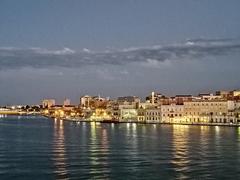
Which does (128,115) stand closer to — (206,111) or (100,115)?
(100,115)

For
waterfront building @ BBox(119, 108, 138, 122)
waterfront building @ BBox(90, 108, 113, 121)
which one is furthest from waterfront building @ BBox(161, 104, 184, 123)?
waterfront building @ BBox(90, 108, 113, 121)

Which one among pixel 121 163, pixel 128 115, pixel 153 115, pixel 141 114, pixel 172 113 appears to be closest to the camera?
pixel 121 163

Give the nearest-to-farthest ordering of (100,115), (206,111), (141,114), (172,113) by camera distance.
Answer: (206,111)
(172,113)
(141,114)
(100,115)

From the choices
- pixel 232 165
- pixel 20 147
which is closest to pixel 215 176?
pixel 232 165

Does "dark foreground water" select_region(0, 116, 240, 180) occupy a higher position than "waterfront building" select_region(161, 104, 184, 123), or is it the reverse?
"waterfront building" select_region(161, 104, 184, 123)

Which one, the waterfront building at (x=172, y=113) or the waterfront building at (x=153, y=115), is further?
the waterfront building at (x=153, y=115)

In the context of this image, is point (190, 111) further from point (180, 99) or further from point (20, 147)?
point (20, 147)

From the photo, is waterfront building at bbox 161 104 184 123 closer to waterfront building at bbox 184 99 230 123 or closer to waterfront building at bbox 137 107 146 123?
waterfront building at bbox 184 99 230 123

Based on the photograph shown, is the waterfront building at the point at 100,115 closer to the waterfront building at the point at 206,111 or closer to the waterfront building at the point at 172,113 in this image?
the waterfront building at the point at 172,113

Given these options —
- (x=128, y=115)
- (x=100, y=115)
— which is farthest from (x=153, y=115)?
(x=100, y=115)

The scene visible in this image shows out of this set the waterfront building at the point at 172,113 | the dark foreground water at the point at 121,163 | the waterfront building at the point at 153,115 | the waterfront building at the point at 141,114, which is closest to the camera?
the dark foreground water at the point at 121,163

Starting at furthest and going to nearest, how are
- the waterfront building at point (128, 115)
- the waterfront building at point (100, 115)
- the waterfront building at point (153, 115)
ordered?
the waterfront building at point (100, 115) → the waterfront building at point (128, 115) → the waterfront building at point (153, 115)

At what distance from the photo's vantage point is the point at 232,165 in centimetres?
1823

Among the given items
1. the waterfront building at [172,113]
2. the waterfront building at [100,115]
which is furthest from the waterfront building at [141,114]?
the waterfront building at [100,115]
